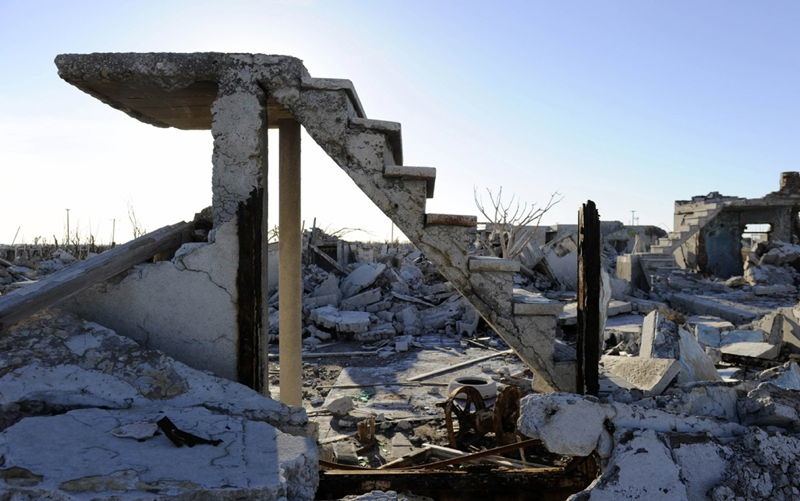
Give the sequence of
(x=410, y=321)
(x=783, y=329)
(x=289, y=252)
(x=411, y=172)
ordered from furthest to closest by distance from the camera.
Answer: (x=410, y=321) → (x=783, y=329) → (x=289, y=252) → (x=411, y=172)

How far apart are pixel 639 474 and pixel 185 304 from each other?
9.26 feet

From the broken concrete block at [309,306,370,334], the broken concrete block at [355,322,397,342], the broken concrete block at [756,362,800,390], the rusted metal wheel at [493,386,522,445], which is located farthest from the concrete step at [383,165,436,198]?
A: the broken concrete block at [309,306,370,334]

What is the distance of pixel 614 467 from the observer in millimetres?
2707

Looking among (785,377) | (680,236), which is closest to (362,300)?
(785,377)

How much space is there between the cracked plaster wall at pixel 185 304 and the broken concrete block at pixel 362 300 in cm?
990

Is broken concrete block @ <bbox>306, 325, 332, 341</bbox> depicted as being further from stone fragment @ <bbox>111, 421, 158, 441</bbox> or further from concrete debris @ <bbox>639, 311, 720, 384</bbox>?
stone fragment @ <bbox>111, 421, 158, 441</bbox>

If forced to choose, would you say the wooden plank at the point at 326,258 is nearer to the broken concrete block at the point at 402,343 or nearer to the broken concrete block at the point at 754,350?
the broken concrete block at the point at 402,343

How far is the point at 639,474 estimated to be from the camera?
2.67 meters

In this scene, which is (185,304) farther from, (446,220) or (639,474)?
(639,474)

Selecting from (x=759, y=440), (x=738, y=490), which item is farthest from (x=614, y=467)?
(x=759, y=440)

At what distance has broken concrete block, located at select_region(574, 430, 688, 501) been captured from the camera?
2615 millimetres

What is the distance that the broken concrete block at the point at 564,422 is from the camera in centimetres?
278

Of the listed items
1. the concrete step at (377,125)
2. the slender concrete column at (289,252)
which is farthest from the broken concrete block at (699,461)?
the slender concrete column at (289,252)

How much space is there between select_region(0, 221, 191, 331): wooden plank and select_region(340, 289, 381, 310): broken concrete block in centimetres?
952
